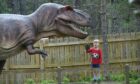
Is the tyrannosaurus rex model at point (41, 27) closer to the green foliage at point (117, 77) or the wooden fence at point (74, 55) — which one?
the green foliage at point (117, 77)

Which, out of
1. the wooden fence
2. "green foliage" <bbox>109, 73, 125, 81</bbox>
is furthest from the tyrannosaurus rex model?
the wooden fence

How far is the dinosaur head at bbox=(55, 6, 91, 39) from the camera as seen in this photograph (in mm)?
4078

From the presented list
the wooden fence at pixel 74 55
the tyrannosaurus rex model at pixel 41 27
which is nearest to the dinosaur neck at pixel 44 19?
the tyrannosaurus rex model at pixel 41 27

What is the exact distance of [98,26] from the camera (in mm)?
15375

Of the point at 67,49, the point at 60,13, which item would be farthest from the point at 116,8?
the point at 60,13

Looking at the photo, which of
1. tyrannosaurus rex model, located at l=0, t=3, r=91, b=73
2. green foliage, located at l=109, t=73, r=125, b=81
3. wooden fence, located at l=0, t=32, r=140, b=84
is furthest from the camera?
wooden fence, located at l=0, t=32, r=140, b=84

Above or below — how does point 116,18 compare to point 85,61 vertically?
above

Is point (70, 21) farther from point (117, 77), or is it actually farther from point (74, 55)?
point (74, 55)

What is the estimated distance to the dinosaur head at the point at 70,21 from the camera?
408 cm

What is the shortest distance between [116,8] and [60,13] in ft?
39.9

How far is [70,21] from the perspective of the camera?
4.11m

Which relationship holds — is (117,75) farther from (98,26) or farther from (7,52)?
(7,52)

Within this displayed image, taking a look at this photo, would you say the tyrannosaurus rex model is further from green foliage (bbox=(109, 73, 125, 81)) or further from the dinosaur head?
green foliage (bbox=(109, 73, 125, 81))

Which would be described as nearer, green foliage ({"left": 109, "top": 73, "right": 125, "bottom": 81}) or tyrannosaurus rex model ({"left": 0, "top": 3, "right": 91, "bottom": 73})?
tyrannosaurus rex model ({"left": 0, "top": 3, "right": 91, "bottom": 73})
